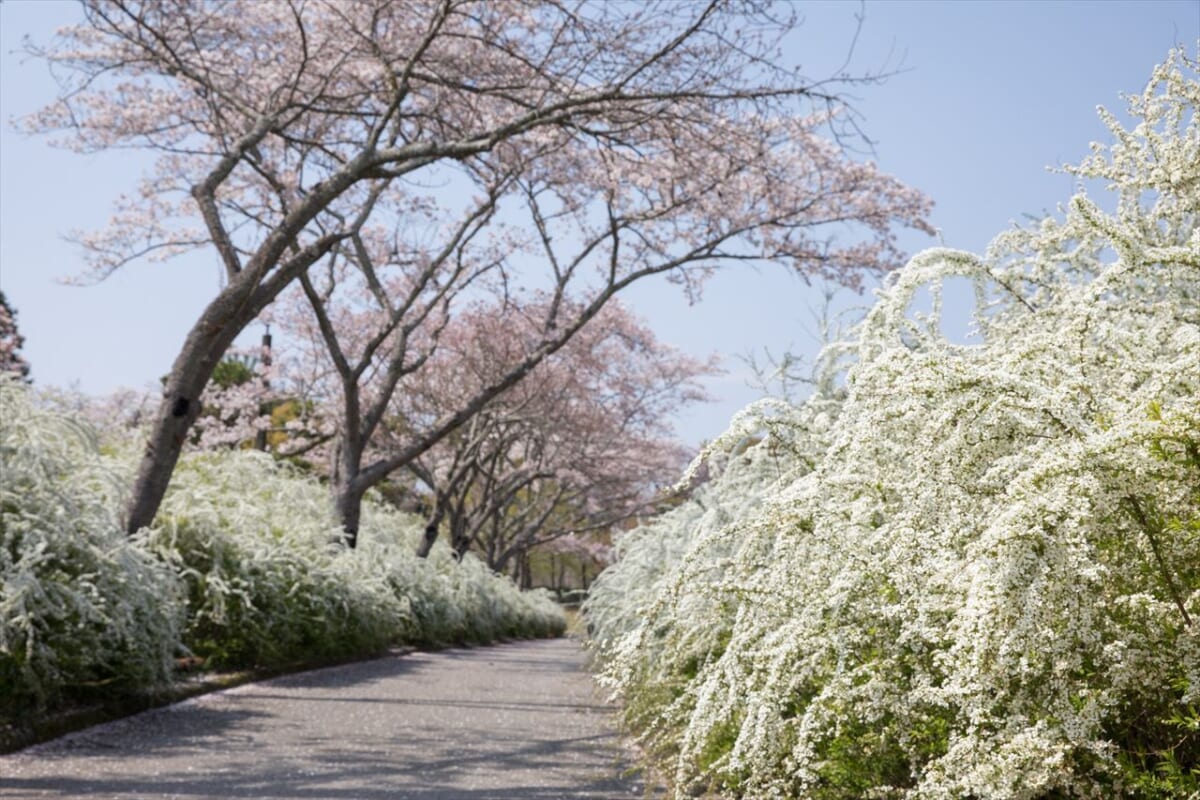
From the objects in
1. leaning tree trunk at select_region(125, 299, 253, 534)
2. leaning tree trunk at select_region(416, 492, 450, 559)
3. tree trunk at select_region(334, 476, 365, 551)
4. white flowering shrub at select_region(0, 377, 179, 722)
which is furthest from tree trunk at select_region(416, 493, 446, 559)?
white flowering shrub at select_region(0, 377, 179, 722)

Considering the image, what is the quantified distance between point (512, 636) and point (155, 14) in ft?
51.9

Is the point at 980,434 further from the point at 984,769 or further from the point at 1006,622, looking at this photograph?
the point at 984,769

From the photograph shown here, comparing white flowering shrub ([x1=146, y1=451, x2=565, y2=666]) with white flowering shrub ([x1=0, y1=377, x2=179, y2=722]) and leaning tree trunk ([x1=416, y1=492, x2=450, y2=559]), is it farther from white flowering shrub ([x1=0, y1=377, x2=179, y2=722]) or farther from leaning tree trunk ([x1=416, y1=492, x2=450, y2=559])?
leaning tree trunk ([x1=416, y1=492, x2=450, y2=559])

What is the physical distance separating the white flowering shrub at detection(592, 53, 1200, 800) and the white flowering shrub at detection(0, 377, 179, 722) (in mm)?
3328

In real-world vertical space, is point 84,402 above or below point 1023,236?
above

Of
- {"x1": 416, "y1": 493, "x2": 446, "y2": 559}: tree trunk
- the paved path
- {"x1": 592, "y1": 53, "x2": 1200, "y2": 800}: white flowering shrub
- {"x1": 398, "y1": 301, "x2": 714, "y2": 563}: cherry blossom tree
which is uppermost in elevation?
{"x1": 398, "y1": 301, "x2": 714, "y2": 563}: cherry blossom tree

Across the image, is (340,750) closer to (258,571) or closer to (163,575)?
(163,575)

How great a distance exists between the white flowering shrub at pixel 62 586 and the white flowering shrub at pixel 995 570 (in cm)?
333

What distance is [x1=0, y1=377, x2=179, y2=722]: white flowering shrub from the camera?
4816 millimetres

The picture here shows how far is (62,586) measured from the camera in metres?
5.06

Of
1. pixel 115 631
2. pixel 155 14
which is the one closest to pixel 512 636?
pixel 155 14

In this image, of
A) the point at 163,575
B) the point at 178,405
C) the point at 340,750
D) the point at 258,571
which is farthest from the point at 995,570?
the point at 258,571

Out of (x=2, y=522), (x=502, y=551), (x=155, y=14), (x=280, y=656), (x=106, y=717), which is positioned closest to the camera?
(x=2, y=522)

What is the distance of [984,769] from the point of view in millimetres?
1827
